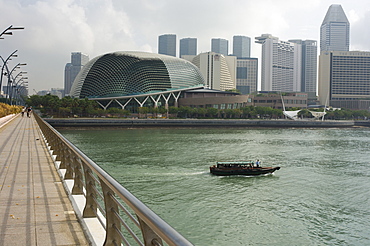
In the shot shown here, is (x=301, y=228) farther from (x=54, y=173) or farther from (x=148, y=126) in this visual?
(x=148, y=126)

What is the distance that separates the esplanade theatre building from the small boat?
107 m

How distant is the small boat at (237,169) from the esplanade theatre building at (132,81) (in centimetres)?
10727

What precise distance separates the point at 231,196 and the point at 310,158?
2208 cm

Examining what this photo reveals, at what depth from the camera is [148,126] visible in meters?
97.4

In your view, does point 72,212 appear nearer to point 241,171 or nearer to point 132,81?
point 241,171

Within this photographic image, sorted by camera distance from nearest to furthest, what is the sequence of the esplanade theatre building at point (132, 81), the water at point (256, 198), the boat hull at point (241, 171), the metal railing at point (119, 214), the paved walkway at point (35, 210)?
the metal railing at point (119, 214)
the paved walkway at point (35, 210)
the water at point (256, 198)
the boat hull at point (241, 171)
the esplanade theatre building at point (132, 81)

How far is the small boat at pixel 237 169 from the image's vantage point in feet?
99.9

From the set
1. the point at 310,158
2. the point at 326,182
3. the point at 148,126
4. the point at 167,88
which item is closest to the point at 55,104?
the point at 148,126

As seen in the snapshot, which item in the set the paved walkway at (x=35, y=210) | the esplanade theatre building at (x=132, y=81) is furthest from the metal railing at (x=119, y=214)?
the esplanade theatre building at (x=132, y=81)

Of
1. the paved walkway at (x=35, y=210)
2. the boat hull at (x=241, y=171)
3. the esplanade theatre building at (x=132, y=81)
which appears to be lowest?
the boat hull at (x=241, y=171)

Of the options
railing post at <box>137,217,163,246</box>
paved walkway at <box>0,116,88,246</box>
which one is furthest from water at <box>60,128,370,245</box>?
railing post at <box>137,217,163,246</box>

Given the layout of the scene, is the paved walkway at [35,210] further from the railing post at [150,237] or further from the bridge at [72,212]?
the railing post at [150,237]

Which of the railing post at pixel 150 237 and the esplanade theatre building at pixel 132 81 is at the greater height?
the esplanade theatre building at pixel 132 81

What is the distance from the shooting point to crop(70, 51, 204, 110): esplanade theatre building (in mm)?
138875
